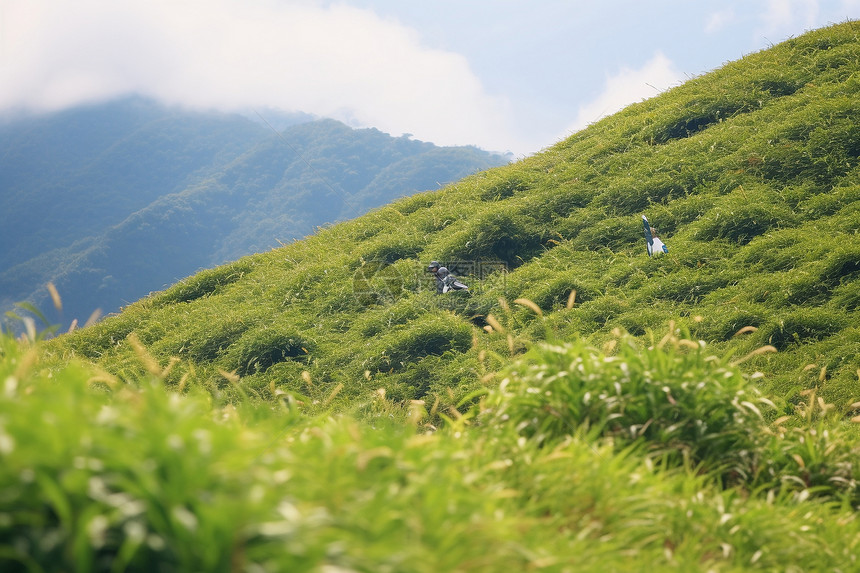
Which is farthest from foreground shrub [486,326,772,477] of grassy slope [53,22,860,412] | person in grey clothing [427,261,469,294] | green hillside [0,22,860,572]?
Answer: person in grey clothing [427,261,469,294]

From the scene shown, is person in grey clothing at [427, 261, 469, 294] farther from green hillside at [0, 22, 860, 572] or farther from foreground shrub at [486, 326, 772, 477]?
foreground shrub at [486, 326, 772, 477]

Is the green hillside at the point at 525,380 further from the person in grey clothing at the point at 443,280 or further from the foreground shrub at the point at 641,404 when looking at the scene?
the person in grey clothing at the point at 443,280

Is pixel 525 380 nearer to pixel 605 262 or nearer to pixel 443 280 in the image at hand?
pixel 443 280

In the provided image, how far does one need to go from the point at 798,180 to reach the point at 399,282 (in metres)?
9.01

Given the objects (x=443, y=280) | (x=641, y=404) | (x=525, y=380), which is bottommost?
(x=641, y=404)

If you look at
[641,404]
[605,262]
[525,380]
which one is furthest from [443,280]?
[641,404]

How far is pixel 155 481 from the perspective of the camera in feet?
8.21

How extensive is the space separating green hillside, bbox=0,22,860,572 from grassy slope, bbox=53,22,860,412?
7cm

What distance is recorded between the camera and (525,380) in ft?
16.5

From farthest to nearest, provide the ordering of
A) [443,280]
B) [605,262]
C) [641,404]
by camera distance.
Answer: [443,280] → [605,262] → [641,404]

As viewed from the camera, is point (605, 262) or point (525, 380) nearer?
point (525, 380)

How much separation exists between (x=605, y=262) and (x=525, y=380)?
974 cm

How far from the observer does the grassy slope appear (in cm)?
1112

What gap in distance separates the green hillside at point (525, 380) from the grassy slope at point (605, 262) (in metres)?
0.07
